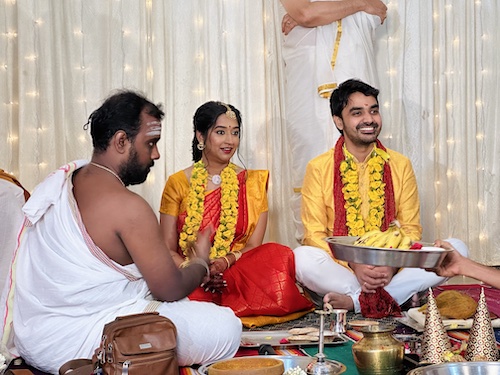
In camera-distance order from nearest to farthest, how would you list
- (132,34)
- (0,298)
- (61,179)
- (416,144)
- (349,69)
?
(61,179)
(0,298)
(349,69)
(132,34)
(416,144)

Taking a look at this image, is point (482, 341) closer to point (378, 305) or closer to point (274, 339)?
point (274, 339)

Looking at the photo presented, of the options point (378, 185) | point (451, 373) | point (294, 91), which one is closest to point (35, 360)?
point (451, 373)

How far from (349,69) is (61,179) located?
2.52m

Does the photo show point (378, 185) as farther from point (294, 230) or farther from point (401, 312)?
point (294, 230)

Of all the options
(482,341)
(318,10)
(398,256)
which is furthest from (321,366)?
(318,10)

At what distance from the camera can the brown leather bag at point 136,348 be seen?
240 cm

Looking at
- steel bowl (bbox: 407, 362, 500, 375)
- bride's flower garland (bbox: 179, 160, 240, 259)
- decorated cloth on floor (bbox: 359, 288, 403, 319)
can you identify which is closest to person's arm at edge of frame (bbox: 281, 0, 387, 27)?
bride's flower garland (bbox: 179, 160, 240, 259)

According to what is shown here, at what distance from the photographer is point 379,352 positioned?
2404 millimetres

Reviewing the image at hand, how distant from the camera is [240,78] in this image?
549cm

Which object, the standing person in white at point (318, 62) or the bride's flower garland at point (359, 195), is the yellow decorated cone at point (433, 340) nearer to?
the bride's flower garland at point (359, 195)

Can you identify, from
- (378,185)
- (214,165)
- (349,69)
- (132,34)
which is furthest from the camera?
(132,34)

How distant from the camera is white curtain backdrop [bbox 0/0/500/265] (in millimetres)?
5094

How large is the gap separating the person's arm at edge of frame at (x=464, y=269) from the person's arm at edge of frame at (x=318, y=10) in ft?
8.43

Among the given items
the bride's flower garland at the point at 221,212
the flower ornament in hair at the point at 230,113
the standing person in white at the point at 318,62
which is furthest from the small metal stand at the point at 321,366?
the standing person in white at the point at 318,62
